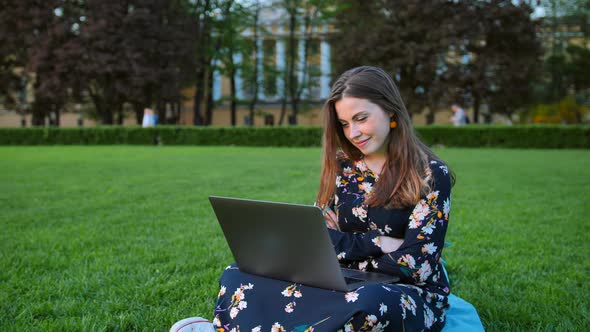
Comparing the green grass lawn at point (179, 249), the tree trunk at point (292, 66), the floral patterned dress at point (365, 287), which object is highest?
the tree trunk at point (292, 66)

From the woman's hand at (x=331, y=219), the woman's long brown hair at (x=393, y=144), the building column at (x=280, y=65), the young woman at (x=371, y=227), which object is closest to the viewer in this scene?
the young woman at (x=371, y=227)

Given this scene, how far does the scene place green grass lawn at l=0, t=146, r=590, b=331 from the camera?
113 inches

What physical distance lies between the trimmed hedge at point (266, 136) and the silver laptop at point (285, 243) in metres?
17.7

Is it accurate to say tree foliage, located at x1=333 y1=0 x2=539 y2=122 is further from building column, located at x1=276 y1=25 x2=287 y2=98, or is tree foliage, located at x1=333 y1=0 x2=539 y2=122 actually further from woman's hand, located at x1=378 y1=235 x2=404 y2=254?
Result: woman's hand, located at x1=378 y1=235 x2=404 y2=254

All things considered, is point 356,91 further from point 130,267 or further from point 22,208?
point 22,208

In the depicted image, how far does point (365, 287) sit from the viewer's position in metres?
1.91

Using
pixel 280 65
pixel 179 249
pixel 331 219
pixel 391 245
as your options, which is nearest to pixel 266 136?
pixel 179 249

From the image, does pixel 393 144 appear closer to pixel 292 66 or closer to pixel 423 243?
pixel 423 243

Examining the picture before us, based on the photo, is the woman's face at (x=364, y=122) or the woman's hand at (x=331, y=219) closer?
the woman's face at (x=364, y=122)

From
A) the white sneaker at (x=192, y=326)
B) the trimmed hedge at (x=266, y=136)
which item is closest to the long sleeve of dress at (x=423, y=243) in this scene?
the white sneaker at (x=192, y=326)

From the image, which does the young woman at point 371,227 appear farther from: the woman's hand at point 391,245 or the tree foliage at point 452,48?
the tree foliage at point 452,48

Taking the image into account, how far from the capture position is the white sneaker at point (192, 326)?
213 centimetres

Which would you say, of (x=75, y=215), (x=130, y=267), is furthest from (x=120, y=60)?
(x=130, y=267)

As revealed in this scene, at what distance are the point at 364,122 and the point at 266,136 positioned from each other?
1829 cm
